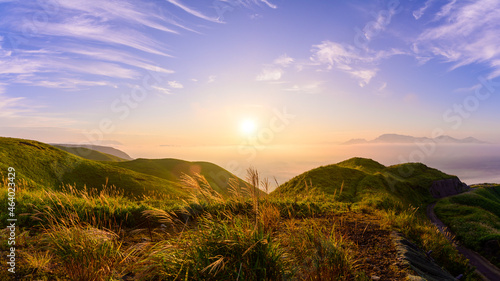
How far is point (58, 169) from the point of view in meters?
37.6

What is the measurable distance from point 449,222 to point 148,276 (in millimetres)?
60768

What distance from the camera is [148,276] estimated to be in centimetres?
407

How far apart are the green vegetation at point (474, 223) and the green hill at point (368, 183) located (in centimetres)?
494

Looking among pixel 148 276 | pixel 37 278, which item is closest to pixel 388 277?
pixel 148 276

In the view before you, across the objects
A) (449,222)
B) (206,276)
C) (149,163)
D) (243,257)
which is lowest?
(449,222)

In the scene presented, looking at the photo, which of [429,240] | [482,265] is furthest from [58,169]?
[482,265]

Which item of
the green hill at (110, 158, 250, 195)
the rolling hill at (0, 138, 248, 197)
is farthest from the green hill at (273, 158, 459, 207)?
the green hill at (110, 158, 250, 195)

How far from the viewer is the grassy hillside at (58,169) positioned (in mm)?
33062

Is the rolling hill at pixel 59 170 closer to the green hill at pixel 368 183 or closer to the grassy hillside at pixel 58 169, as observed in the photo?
the grassy hillside at pixel 58 169

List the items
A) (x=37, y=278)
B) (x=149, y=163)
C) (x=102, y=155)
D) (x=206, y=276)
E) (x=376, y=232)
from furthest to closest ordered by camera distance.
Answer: (x=102, y=155) → (x=149, y=163) → (x=376, y=232) → (x=37, y=278) → (x=206, y=276)

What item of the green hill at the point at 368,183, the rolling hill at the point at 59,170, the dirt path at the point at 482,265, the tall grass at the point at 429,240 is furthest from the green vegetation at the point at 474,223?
the rolling hill at the point at 59,170

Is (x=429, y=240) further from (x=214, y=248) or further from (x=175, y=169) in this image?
(x=175, y=169)

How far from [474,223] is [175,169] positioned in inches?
3040

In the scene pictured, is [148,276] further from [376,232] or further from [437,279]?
[376,232]
